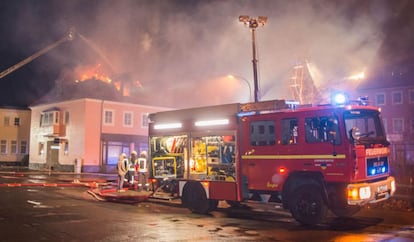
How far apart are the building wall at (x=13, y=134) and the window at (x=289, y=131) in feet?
156

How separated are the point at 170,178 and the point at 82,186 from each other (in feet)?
31.9

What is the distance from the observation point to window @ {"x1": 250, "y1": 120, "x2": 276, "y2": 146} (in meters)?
10.7

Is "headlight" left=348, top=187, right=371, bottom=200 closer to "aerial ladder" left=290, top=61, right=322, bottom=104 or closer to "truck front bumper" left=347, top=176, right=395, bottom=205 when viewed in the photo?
"truck front bumper" left=347, top=176, right=395, bottom=205

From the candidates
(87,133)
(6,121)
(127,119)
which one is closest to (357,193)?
(87,133)

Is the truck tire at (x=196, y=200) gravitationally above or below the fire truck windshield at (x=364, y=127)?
below

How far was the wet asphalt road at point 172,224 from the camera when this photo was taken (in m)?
8.46

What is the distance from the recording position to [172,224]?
1009 cm

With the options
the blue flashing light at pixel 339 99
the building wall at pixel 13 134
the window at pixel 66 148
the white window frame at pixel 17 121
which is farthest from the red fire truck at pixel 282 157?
the white window frame at pixel 17 121

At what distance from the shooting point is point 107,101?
40.3 metres

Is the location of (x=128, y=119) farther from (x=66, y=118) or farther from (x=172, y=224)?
(x=172, y=224)

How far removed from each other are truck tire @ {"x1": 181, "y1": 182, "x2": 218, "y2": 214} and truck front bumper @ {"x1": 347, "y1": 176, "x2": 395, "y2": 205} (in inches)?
167

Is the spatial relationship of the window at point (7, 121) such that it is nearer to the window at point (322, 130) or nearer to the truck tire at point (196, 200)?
the truck tire at point (196, 200)

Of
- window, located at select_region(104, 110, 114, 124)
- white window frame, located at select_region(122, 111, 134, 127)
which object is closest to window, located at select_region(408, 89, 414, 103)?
white window frame, located at select_region(122, 111, 134, 127)

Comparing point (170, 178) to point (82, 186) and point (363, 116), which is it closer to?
point (363, 116)
